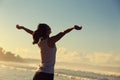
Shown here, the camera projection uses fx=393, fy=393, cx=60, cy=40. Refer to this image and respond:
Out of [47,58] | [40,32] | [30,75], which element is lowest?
[47,58]

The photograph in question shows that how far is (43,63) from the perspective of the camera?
4102 mm

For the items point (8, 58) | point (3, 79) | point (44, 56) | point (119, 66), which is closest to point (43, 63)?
point (44, 56)

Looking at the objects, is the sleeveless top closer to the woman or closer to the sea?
the woman

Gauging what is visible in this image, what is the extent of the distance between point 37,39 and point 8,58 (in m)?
39.3

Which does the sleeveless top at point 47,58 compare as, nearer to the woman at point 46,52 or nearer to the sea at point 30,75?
the woman at point 46,52

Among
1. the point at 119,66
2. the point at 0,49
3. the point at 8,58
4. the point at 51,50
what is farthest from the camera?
the point at 8,58

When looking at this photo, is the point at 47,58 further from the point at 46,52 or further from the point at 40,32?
the point at 40,32

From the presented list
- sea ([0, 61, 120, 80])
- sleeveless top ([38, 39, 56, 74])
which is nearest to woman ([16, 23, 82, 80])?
sleeveless top ([38, 39, 56, 74])

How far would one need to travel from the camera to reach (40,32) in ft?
13.6

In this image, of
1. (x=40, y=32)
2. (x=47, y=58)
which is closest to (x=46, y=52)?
(x=47, y=58)

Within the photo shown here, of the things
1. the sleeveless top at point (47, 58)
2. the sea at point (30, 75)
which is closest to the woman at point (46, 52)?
the sleeveless top at point (47, 58)

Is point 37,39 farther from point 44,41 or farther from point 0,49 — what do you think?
point 0,49

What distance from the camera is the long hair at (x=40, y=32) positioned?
161 inches

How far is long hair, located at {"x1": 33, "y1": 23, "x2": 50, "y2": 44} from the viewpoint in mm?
4098
